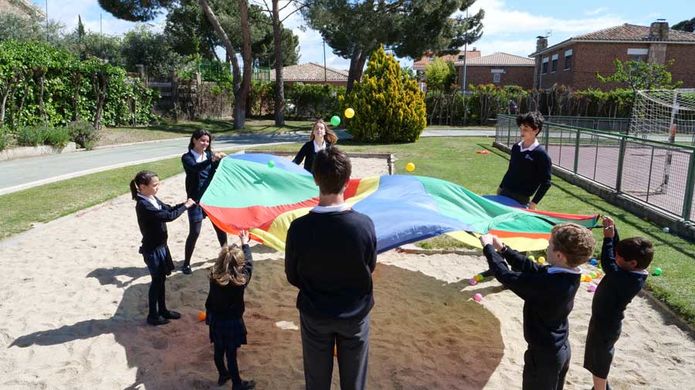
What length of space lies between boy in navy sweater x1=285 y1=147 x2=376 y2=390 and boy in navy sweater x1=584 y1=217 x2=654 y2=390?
168 centimetres

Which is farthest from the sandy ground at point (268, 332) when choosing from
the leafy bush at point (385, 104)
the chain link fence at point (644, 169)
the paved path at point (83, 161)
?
the leafy bush at point (385, 104)

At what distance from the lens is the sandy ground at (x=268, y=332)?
3.97 meters

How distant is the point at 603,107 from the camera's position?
109 feet

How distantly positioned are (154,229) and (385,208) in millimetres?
2059

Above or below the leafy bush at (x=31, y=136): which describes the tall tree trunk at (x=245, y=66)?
above

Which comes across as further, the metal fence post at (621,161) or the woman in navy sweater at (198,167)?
the metal fence post at (621,161)

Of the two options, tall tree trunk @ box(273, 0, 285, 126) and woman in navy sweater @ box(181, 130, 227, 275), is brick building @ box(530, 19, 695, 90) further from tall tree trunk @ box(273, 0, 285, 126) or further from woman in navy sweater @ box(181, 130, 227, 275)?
woman in navy sweater @ box(181, 130, 227, 275)

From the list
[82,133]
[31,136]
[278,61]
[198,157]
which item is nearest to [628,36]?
[278,61]

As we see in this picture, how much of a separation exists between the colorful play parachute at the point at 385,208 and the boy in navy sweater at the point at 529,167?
0.45 metres

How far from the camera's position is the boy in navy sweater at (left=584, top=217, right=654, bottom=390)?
329cm

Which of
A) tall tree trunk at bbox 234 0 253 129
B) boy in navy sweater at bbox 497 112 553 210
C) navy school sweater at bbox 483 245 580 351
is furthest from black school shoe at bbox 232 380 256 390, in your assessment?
tall tree trunk at bbox 234 0 253 129

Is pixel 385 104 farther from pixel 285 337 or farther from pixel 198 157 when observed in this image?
pixel 285 337

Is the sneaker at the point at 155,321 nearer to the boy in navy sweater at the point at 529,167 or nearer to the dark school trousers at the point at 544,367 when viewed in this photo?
the dark school trousers at the point at 544,367

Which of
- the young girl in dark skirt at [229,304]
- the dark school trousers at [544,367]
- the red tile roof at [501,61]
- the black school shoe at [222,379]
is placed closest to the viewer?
the dark school trousers at [544,367]
